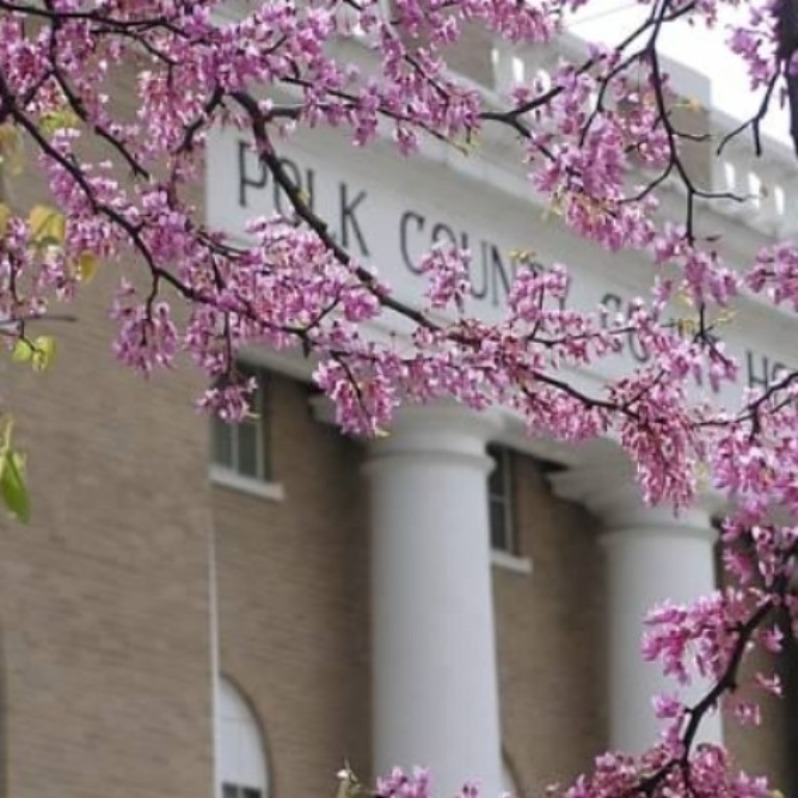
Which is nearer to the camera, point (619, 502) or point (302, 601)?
point (302, 601)

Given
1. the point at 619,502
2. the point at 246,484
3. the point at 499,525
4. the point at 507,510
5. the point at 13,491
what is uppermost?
the point at 619,502

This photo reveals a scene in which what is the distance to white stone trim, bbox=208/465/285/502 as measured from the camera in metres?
28.0

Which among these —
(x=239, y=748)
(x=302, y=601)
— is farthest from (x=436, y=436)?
(x=239, y=748)

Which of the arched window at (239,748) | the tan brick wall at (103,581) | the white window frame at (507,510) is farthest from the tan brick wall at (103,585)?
the white window frame at (507,510)

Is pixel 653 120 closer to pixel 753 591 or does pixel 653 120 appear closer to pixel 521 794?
pixel 753 591

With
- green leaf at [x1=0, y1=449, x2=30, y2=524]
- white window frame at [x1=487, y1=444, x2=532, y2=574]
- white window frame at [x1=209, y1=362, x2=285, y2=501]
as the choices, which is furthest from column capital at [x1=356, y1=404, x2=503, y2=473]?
green leaf at [x1=0, y1=449, x2=30, y2=524]

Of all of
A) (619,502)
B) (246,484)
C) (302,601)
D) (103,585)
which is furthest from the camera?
(619,502)

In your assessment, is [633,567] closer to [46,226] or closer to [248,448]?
[248,448]

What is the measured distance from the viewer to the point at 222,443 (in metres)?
28.4

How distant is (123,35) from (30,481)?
1258 cm

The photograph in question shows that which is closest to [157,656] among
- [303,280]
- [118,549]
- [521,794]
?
[118,549]

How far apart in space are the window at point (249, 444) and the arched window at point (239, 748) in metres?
1.78

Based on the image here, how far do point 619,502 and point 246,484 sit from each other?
17.9ft

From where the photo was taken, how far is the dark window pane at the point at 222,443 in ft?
92.4
